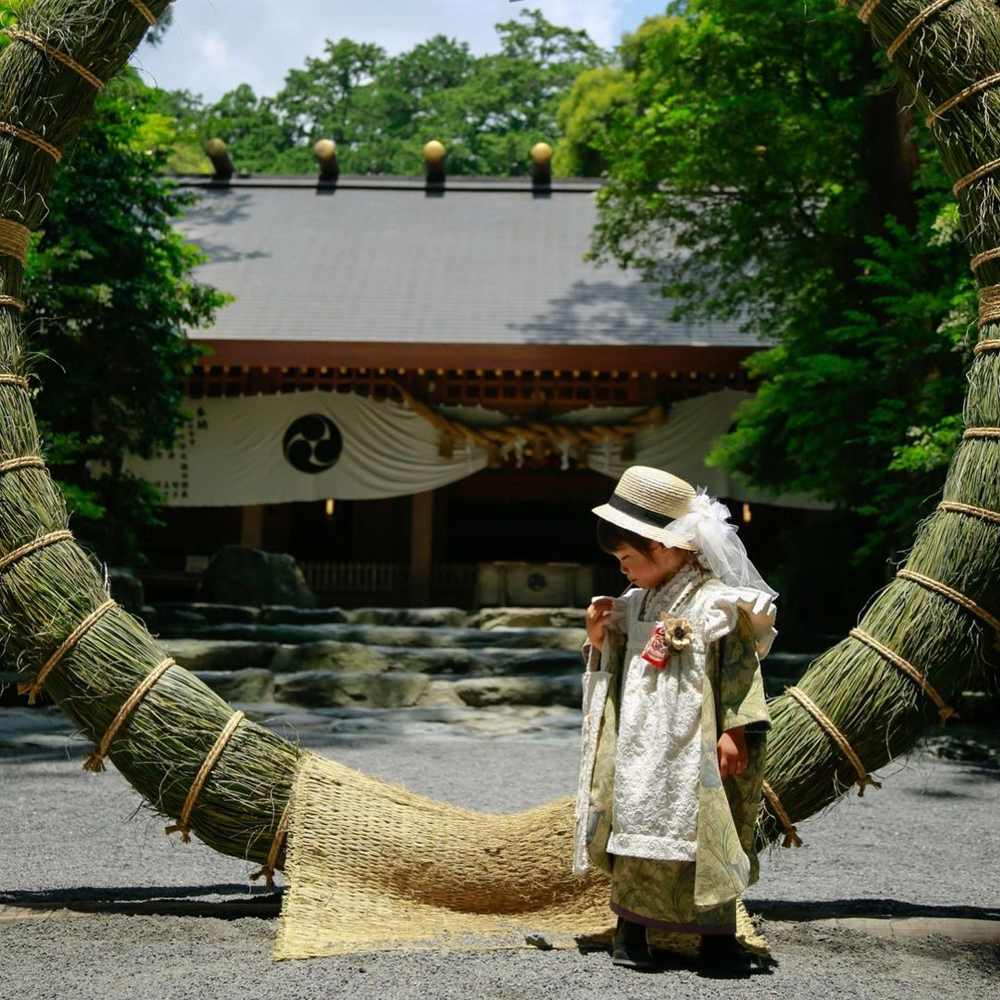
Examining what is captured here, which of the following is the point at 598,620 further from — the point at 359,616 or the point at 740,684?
the point at 359,616

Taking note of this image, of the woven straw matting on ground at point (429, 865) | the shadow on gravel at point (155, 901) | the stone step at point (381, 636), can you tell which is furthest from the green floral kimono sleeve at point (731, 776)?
the stone step at point (381, 636)

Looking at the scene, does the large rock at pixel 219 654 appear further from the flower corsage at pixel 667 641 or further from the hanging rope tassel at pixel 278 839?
the flower corsage at pixel 667 641

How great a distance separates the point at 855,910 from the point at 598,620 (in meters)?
1.23

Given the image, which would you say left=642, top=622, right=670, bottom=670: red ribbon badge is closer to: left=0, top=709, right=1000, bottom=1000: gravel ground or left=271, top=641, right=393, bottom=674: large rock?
left=0, top=709, right=1000, bottom=1000: gravel ground

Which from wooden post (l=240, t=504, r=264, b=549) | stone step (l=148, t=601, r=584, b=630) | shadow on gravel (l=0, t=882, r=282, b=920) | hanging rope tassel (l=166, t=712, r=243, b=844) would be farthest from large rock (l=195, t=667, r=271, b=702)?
wooden post (l=240, t=504, r=264, b=549)

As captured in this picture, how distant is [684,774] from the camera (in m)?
2.50

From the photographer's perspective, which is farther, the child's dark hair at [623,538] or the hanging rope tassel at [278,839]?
the hanging rope tassel at [278,839]

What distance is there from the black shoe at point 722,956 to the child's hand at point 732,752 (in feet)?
1.23

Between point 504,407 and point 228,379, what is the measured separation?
2.81 meters

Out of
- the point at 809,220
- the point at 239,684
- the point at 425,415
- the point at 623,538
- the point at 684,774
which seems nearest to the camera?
the point at 684,774

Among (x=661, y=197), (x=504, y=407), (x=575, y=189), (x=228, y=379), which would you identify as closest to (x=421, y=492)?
(x=504, y=407)

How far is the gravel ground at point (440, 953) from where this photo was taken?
2.44 meters

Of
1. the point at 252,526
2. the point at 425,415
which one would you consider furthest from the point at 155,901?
the point at 252,526

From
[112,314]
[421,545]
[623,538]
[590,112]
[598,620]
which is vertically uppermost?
[590,112]
